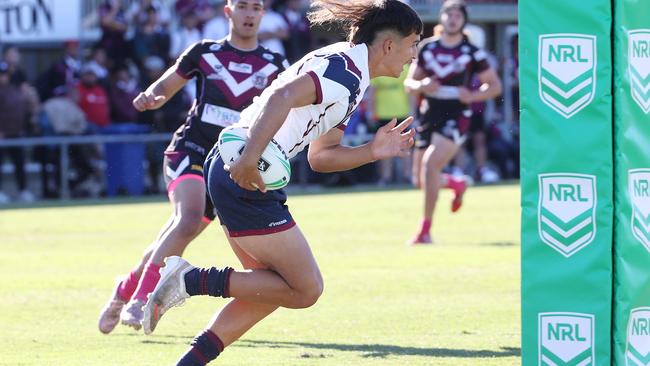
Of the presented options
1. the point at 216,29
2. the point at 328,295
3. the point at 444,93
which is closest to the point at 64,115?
the point at 216,29

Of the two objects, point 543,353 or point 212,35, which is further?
point 212,35

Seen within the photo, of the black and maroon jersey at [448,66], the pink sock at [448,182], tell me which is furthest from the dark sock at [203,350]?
the pink sock at [448,182]

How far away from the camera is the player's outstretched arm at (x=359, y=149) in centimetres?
642

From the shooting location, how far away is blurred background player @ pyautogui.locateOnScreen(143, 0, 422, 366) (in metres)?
6.34

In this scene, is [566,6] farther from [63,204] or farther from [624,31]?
[63,204]

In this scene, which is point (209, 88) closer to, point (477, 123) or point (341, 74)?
point (341, 74)

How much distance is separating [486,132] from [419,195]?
412 cm

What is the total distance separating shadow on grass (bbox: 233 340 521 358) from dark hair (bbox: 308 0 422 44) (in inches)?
81.8

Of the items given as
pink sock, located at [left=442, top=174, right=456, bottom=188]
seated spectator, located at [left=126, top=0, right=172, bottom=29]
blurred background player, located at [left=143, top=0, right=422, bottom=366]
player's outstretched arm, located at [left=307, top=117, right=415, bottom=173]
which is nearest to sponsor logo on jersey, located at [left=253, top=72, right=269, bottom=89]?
player's outstretched arm, located at [left=307, top=117, right=415, bottom=173]

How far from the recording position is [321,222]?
56.4 feet

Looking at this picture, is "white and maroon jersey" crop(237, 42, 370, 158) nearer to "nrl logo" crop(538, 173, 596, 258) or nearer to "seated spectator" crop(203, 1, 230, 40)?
"nrl logo" crop(538, 173, 596, 258)

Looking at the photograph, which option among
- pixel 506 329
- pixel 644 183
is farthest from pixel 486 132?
pixel 644 183

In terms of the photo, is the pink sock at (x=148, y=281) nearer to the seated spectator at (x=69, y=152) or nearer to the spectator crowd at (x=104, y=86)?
the spectator crowd at (x=104, y=86)

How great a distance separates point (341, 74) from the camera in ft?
20.4
